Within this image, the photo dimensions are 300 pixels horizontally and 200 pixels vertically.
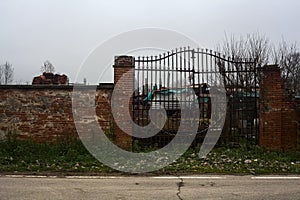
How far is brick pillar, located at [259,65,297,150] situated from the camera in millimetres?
10484

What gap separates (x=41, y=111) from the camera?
416 inches

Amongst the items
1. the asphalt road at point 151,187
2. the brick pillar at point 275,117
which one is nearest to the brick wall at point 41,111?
the asphalt road at point 151,187

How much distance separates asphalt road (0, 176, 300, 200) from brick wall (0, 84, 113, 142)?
10.4 feet

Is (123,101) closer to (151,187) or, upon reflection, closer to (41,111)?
(41,111)

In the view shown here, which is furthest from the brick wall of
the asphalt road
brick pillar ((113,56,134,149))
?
the asphalt road

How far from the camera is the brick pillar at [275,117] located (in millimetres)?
10484

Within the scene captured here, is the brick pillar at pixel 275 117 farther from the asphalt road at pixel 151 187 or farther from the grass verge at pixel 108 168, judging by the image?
the asphalt road at pixel 151 187

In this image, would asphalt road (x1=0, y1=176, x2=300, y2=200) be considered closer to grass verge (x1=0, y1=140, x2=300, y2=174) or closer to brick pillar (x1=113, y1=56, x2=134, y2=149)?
grass verge (x1=0, y1=140, x2=300, y2=174)

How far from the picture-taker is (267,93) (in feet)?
35.0

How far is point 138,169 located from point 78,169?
1.45 meters

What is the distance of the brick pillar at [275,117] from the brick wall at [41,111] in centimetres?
482

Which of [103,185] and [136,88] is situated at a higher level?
[136,88]

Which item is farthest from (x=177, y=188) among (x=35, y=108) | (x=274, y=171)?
(x=35, y=108)

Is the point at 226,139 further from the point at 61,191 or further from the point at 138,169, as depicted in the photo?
the point at 61,191
